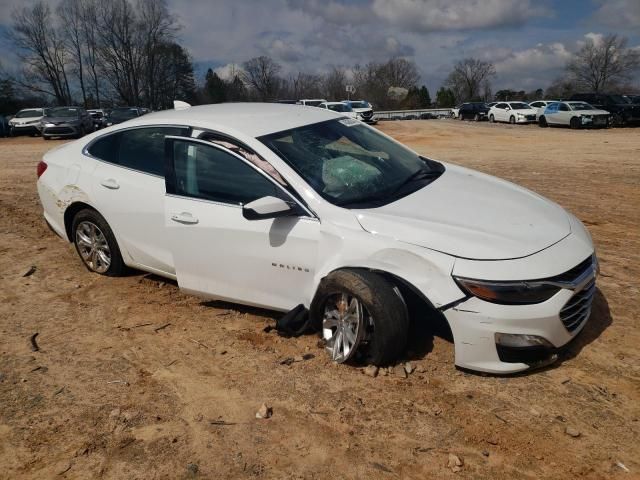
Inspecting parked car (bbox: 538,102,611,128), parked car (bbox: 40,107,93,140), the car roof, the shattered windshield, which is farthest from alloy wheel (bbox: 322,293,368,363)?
parked car (bbox: 538,102,611,128)

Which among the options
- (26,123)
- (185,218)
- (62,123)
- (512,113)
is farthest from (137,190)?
(512,113)

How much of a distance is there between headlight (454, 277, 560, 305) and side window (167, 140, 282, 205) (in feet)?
4.65

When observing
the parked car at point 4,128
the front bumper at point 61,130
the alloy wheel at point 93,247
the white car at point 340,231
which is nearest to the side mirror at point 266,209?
the white car at point 340,231

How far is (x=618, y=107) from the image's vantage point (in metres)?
28.2

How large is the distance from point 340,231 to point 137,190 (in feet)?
6.27

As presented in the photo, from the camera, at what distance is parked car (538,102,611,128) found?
2719cm

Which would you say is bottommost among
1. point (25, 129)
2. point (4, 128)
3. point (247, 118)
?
point (4, 128)

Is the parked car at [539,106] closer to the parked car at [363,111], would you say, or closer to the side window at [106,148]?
the parked car at [363,111]

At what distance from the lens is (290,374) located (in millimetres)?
3443

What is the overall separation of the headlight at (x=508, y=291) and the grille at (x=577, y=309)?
22cm

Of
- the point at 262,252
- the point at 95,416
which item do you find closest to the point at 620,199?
the point at 262,252

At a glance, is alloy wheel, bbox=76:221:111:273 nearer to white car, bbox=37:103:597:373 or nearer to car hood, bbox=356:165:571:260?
white car, bbox=37:103:597:373

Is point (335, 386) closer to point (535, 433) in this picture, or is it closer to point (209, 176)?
point (535, 433)

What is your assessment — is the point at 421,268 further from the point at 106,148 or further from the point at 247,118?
the point at 106,148
